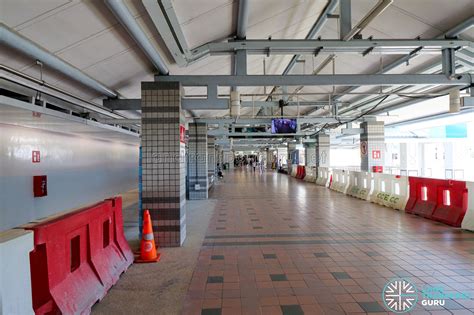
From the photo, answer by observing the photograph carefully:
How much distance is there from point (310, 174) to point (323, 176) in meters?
2.84

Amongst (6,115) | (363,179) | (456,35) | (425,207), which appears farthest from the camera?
(363,179)

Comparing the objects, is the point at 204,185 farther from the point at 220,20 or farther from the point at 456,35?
the point at 456,35

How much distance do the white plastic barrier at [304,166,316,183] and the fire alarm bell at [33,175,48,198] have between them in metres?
14.7

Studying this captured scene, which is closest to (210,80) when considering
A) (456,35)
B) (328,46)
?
(328,46)

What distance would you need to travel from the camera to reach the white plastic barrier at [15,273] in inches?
74.3

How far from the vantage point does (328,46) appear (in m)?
4.68

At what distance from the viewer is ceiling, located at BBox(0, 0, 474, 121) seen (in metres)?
3.31

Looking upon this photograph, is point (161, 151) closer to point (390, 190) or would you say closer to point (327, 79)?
point (327, 79)

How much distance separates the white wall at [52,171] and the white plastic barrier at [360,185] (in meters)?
11.4

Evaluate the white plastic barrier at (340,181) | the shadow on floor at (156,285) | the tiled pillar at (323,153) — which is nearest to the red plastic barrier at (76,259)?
the shadow on floor at (156,285)

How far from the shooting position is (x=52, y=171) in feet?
31.6

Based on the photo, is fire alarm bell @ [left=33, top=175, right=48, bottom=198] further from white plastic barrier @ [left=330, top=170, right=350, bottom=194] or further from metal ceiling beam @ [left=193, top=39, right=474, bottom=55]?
white plastic barrier @ [left=330, top=170, right=350, bottom=194]

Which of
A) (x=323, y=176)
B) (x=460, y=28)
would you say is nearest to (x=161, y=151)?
(x=460, y=28)

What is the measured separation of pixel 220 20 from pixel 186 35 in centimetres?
61
